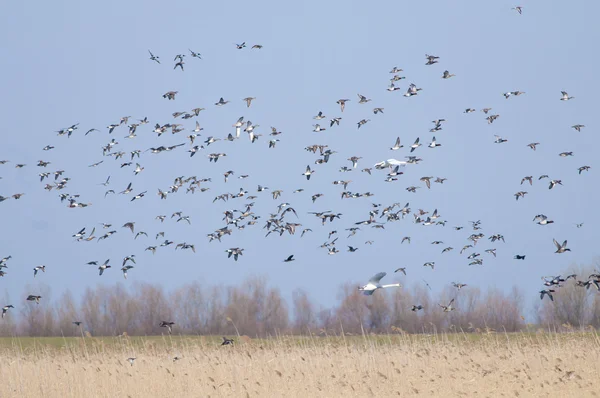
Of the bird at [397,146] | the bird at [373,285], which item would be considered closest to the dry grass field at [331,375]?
the bird at [373,285]

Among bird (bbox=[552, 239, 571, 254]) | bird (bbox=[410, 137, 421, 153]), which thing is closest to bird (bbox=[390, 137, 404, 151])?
bird (bbox=[410, 137, 421, 153])

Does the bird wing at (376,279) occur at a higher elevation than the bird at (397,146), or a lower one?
lower

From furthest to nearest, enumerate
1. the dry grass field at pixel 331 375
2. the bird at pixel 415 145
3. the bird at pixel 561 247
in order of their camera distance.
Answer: the bird at pixel 415 145 → the bird at pixel 561 247 → the dry grass field at pixel 331 375

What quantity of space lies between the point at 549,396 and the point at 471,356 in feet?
20.7

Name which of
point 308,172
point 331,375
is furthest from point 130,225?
point 331,375

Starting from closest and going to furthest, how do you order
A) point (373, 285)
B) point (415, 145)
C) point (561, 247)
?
1. point (373, 285)
2. point (561, 247)
3. point (415, 145)

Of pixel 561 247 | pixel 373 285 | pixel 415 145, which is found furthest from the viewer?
pixel 415 145

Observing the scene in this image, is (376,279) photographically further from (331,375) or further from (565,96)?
(565,96)

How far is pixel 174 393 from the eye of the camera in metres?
17.5

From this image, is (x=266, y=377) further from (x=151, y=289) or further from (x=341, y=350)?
(x=151, y=289)

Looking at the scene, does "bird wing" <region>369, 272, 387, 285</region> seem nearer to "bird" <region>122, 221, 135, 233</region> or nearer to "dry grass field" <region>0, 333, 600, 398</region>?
"dry grass field" <region>0, 333, 600, 398</region>

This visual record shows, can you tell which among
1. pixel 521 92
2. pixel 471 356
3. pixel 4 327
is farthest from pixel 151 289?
pixel 471 356

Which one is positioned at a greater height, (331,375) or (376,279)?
(376,279)

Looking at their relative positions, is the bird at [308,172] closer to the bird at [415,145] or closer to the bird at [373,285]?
the bird at [415,145]
